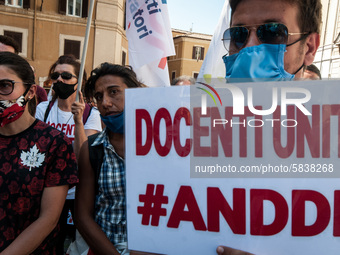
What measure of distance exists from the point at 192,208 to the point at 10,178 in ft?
3.55

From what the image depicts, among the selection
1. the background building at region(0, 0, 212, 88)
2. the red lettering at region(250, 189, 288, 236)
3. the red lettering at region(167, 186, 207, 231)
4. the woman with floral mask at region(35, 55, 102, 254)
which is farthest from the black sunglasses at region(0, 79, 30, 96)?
the background building at region(0, 0, 212, 88)

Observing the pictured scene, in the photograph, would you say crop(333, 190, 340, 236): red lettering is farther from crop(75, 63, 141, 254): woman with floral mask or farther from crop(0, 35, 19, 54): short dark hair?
crop(0, 35, 19, 54): short dark hair

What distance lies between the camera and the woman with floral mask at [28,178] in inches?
67.5

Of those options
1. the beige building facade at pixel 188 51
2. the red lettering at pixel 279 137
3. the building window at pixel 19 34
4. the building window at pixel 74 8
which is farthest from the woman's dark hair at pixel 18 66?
the beige building facade at pixel 188 51

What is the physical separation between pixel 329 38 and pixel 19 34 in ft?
60.3

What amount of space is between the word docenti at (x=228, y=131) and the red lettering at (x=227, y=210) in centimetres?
13

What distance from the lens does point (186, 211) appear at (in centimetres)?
114

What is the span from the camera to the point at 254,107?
42.9 inches

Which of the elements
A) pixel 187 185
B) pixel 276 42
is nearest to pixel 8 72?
pixel 187 185

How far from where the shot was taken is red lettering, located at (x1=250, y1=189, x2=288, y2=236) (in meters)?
1.06

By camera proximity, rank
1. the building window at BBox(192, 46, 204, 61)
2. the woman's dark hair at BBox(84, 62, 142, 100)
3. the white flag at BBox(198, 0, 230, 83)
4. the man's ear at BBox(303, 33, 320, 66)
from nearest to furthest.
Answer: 1. the man's ear at BBox(303, 33, 320, 66)
2. the white flag at BBox(198, 0, 230, 83)
3. the woman's dark hair at BBox(84, 62, 142, 100)
4. the building window at BBox(192, 46, 204, 61)

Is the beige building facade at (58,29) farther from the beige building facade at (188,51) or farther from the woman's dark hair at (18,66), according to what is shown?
the woman's dark hair at (18,66)

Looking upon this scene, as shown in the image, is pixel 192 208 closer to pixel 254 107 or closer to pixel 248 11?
pixel 254 107

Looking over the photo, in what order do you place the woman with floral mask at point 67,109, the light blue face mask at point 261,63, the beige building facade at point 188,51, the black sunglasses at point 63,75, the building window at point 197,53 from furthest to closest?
1. the building window at point 197,53
2. the beige building facade at point 188,51
3. the black sunglasses at point 63,75
4. the woman with floral mask at point 67,109
5. the light blue face mask at point 261,63
